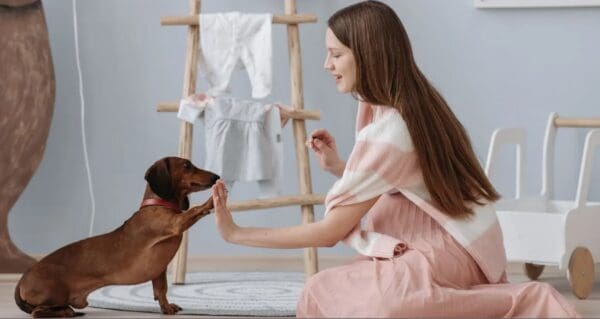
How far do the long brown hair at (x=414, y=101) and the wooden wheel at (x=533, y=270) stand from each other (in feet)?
3.88

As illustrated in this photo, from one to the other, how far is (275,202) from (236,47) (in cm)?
45

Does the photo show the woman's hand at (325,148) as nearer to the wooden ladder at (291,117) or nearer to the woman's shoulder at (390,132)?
the woman's shoulder at (390,132)

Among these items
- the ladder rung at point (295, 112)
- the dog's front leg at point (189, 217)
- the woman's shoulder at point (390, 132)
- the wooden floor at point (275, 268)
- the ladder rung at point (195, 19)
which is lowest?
the wooden floor at point (275, 268)

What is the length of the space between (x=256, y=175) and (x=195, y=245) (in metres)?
0.61

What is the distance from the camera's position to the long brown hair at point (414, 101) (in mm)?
2242

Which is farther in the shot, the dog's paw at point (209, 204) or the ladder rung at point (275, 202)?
the ladder rung at point (275, 202)

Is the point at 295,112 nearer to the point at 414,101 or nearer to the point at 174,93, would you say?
the point at 174,93

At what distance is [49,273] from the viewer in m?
2.57

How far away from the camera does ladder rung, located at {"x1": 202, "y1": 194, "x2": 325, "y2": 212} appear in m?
3.26

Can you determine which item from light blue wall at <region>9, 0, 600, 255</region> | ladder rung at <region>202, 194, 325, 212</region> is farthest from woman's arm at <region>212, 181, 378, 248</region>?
light blue wall at <region>9, 0, 600, 255</region>

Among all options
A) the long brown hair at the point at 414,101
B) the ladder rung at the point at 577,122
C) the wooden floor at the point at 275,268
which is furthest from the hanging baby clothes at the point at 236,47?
the long brown hair at the point at 414,101

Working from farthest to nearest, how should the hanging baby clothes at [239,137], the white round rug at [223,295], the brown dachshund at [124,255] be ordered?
the hanging baby clothes at [239,137] < the white round rug at [223,295] < the brown dachshund at [124,255]

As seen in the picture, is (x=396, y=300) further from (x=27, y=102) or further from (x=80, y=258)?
(x=27, y=102)

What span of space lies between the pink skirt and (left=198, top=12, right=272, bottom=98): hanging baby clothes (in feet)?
3.45
